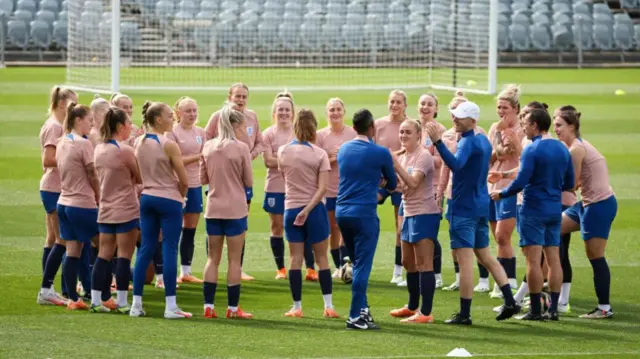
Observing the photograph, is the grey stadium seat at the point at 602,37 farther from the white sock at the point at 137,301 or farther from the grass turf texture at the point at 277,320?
the white sock at the point at 137,301

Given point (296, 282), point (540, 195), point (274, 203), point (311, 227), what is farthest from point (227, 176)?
point (540, 195)

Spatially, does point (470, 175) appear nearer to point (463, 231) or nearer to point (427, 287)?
point (463, 231)

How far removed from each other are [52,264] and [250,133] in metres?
2.77

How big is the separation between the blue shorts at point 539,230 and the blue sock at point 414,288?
38.4 inches

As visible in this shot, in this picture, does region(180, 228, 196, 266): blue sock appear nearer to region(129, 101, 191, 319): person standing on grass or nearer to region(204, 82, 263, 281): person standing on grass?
region(204, 82, 263, 281): person standing on grass

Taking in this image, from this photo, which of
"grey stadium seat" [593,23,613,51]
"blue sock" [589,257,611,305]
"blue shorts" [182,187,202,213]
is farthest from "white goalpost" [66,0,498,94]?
"blue sock" [589,257,611,305]

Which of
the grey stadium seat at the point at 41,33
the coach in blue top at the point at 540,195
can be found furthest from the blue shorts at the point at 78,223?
the grey stadium seat at the point at 41,33

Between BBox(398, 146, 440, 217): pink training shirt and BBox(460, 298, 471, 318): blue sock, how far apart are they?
2.66 feet

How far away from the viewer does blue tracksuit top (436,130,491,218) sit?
32.8ft

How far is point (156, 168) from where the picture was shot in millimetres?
10148

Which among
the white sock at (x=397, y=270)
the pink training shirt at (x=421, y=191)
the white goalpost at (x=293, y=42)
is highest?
the white goalpost at (x=293, y=42)

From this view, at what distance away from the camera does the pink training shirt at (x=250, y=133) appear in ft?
40.5

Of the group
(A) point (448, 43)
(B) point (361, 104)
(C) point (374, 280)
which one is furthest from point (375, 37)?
(C) point (374, 280)

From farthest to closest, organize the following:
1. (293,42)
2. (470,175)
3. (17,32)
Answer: (17,32) → (293,42) → (470,175)
